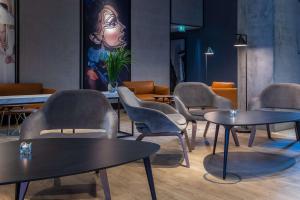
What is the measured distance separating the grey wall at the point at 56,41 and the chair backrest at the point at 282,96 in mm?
4867

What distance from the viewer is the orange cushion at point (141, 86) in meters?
8.80

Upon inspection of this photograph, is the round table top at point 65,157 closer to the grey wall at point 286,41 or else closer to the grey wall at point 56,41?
the grey wall at point 286,41

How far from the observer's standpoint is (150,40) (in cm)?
993

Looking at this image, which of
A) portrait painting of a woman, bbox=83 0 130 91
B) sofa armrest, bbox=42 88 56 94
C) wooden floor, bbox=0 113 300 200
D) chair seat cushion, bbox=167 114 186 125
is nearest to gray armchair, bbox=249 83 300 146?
wooden floor, bbox=0 113 300 200

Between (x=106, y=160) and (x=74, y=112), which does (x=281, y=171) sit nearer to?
(x=74, y=112)

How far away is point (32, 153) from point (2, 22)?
6051mm

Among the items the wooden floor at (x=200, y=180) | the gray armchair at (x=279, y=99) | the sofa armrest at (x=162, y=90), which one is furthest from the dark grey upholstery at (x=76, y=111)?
the sofa armrest at (x=162, y=90)

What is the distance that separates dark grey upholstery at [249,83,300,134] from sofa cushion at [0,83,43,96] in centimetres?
461

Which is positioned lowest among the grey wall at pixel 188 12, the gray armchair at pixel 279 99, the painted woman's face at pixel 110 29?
the gray armchair at pixel 279 99

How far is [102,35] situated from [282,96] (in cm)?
521

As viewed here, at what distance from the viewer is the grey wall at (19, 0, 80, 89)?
300 inches

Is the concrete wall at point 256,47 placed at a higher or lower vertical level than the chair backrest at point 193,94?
higher

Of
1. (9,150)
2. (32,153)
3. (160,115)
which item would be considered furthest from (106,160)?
(160,115)

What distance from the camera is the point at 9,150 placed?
202cm
